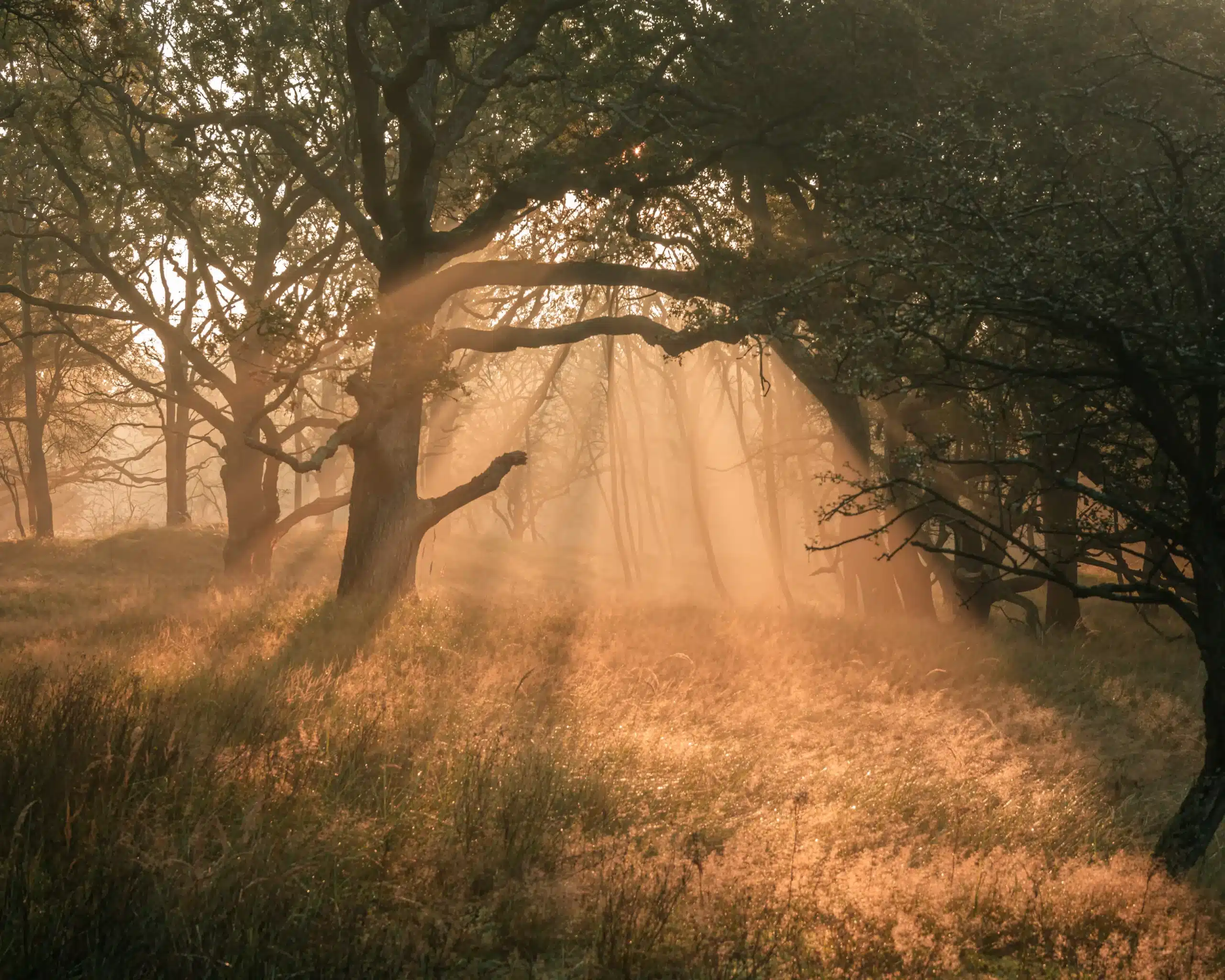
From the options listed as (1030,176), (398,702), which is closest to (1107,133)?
(1030,176)

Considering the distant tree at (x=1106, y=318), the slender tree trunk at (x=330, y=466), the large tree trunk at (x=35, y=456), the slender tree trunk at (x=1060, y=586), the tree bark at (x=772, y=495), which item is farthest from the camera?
the slender tree trunk at (x=330, y=466)

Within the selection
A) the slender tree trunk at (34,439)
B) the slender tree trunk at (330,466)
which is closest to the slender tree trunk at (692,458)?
the slender tree trunk at (330,466)

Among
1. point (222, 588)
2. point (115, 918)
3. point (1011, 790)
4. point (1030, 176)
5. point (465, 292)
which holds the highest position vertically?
point (465, 292)

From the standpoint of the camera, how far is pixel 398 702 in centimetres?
844

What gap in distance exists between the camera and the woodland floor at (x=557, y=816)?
432cm

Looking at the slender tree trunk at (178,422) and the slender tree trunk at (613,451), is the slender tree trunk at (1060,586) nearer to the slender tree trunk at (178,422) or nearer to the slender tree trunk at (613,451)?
the slender tree trunk at (613,451)

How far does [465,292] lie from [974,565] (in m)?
16.5

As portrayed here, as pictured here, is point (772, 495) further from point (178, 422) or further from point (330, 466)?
point (330, 466)

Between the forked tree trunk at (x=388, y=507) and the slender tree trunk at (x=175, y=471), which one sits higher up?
the slender tree trunk at (x=175, y=471)

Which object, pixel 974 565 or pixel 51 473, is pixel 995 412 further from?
pixel 51 473

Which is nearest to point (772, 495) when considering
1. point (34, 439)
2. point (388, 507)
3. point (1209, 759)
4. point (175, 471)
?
point (388, 507)

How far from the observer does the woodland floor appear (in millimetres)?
4324

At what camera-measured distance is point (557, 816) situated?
6.12 metres

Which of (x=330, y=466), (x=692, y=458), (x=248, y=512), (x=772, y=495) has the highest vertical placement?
(x=330, y=466)
